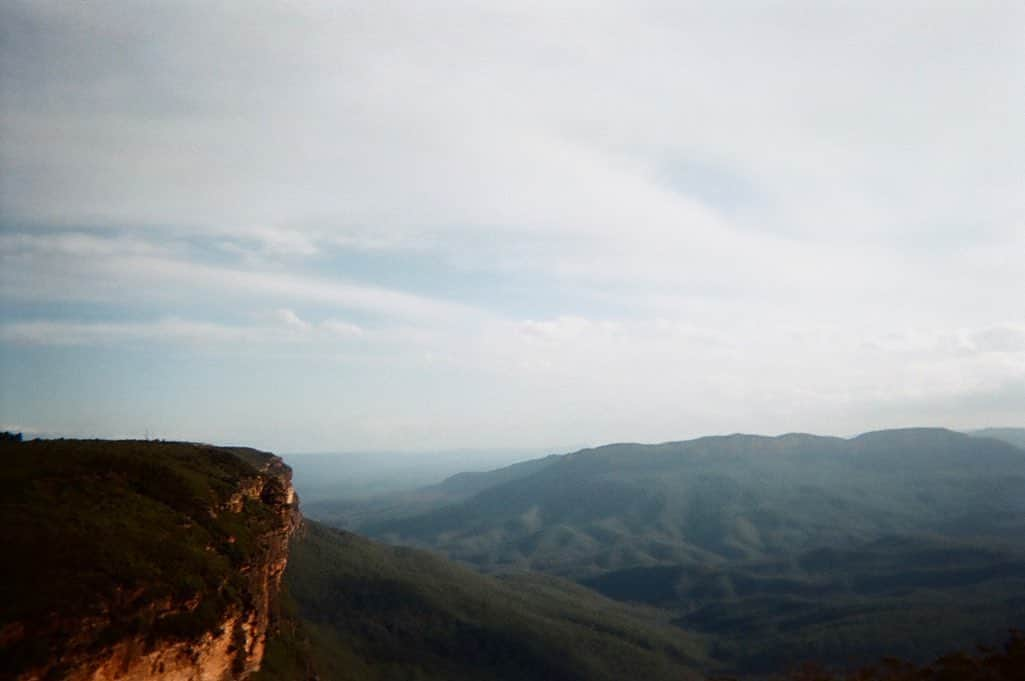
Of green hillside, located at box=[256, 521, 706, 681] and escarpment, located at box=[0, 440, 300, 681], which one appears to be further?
green hillside, located at box=[256, 521, 706, 681]

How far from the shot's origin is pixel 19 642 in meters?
20.4

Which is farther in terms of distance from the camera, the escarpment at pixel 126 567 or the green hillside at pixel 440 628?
the green hillside at pixel 440 628

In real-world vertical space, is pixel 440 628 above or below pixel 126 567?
below

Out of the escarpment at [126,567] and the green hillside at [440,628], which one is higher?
the escarpment at [126,567]

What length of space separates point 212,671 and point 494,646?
100 meters

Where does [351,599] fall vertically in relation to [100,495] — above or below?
below

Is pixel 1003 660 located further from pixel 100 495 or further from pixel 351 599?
pixel 351 599

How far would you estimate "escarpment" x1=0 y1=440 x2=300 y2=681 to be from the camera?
2141cm

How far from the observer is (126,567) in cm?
2494

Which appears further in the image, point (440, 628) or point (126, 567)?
point (440, 628)

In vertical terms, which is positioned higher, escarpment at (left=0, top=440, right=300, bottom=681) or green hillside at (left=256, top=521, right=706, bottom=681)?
escarpment at (left=0, top=440, right=300, bottom=681)

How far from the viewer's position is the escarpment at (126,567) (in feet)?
70.2

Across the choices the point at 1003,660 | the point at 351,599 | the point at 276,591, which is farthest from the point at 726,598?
the point at 1003,660

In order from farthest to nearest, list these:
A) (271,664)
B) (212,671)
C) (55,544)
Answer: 1. (271,664)
2. (212,671)
3. (55,544)
